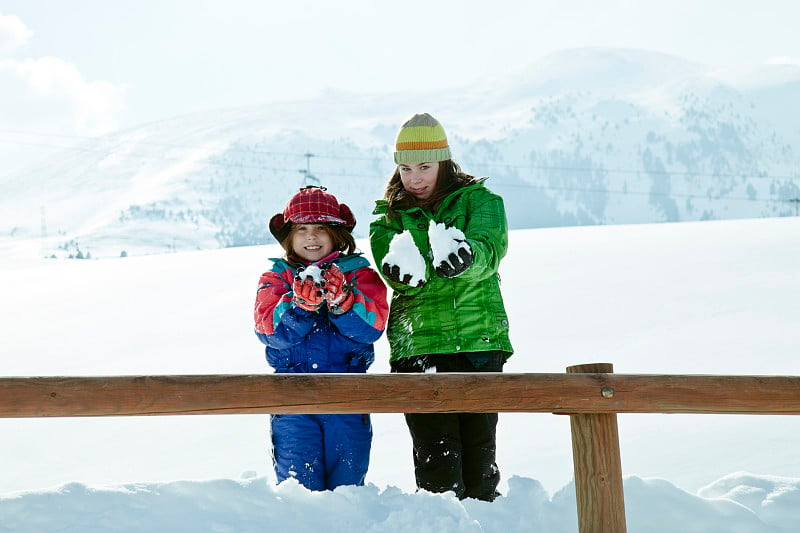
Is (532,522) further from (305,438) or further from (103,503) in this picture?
(103,503)

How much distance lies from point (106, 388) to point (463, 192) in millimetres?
1586

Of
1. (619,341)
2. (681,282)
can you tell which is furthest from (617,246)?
(619,341)

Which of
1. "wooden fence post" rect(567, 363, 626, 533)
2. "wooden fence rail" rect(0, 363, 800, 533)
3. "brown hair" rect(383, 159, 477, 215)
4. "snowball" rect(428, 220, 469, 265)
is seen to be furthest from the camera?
"brown hair" rect(383, 159, 477, 215)

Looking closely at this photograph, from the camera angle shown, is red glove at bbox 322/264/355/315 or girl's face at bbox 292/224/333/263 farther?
girl's face at bbox 292/224/333/263

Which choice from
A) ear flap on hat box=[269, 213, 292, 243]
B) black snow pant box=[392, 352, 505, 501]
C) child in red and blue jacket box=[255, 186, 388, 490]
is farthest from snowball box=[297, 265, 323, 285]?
black snow pant box=[392, 352, 505, 501]

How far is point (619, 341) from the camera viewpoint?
9.04m

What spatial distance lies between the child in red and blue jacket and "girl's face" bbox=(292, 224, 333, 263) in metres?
0.04

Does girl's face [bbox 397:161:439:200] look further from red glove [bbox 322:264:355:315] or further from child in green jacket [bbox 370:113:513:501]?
red glove [bbox 322:264:355:315]

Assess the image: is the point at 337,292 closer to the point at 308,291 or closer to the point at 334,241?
the point at 308,291

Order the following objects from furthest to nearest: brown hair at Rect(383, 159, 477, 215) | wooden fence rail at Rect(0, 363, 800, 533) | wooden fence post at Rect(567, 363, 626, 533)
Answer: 1. brown hair at Rect(383, 159, 477, 215)
2. wooden fence post at Rect(567, 363, 626, 533)
3. wooden fence rail at Rect(0, 363, 800, 533)

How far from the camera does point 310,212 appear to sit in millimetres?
3783

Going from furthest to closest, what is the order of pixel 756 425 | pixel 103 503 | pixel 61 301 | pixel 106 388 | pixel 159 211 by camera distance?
1. pixel 159 211
2. pixel 61 301
3. pixel 756 425
4. pixel 103 503
5. pixel 106 388

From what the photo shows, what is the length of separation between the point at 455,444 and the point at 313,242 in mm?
994

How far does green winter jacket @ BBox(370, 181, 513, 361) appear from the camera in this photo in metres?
3.58
